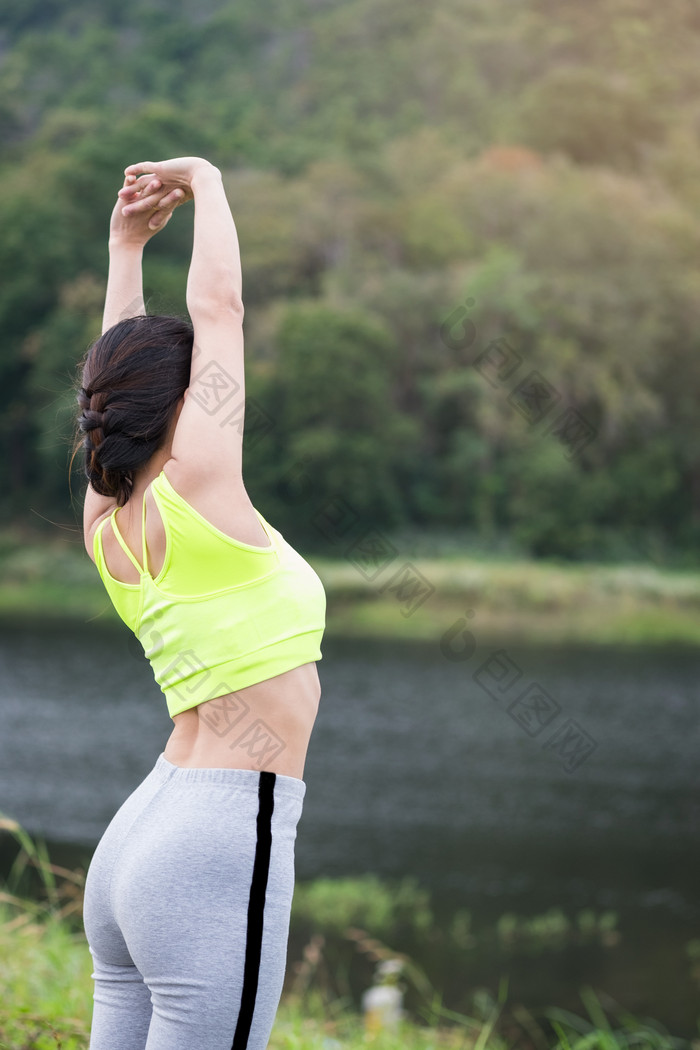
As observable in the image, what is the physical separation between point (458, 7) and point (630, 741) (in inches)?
2767

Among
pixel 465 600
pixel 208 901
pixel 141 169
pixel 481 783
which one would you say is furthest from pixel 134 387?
pixel 465 600

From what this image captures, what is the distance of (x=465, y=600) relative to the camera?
26.6 m

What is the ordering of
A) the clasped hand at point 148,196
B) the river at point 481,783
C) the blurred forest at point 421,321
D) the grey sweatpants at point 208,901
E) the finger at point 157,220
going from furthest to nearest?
1. the blurred forest at point 421,321
2. the river at point 481,783
3. the finger at point 157,220
4. the clasped hand at point 148,196
5. the grey sweatpants at point 208,901

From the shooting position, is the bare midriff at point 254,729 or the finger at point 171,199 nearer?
the bare midriff at point 254,729

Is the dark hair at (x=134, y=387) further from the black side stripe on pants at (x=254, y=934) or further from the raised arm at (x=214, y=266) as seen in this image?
the black side stripe on pants at (x=254, y=934)

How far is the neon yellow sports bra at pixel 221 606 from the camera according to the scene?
4.36ft

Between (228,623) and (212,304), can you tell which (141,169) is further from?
(228,623)

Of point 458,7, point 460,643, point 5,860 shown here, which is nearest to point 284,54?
point 458,7

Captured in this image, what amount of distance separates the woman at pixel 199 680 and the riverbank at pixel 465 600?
22802 mm

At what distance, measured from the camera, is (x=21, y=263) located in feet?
123

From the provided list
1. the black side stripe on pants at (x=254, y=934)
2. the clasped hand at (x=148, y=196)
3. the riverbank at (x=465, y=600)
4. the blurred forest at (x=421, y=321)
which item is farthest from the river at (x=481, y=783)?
the blurred forest at (x=421, y=321)

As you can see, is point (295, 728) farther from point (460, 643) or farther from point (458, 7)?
point (458, 7)

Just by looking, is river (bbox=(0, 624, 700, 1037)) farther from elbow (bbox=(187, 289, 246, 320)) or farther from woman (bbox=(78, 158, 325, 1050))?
elbow (bbox=(187, 289, 246, 320))

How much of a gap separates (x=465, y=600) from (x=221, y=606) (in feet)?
83.7
